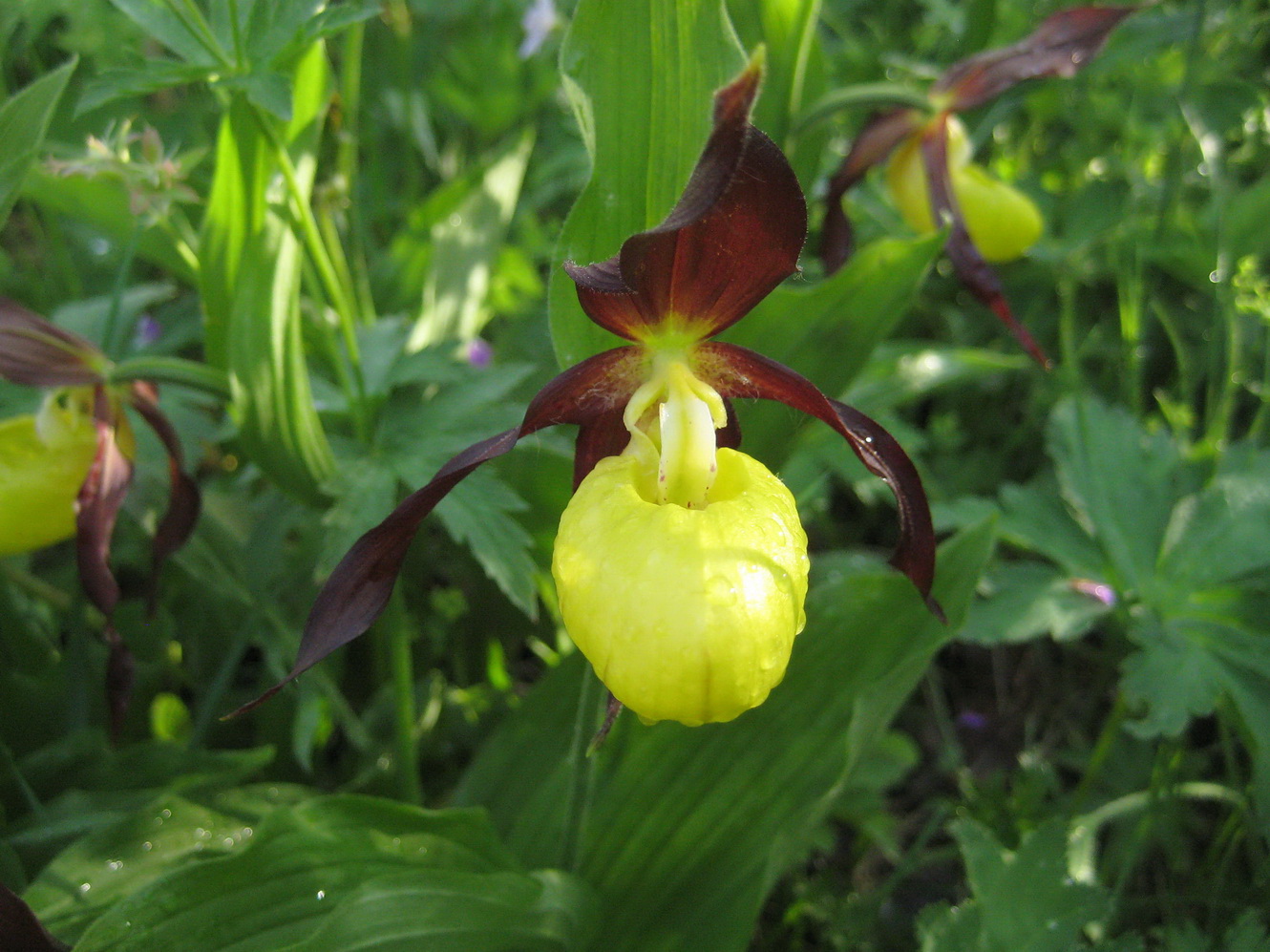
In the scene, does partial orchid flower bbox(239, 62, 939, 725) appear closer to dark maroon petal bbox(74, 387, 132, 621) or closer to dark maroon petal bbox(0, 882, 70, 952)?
dark maroon petal bbox(0, 882, 70, 952)

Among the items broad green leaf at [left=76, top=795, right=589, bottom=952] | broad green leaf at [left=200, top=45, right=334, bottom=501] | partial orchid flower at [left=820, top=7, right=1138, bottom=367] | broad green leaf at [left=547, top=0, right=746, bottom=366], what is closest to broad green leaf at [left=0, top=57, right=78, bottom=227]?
broad green leaf at [left=200, top=45, right=334, bottom=501]

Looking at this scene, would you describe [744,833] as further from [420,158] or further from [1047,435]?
[420,158]

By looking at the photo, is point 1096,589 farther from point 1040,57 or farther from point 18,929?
point 18,929

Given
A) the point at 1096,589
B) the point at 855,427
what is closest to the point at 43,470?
the point at 855,427

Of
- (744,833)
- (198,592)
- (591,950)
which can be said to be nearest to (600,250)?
(744,833)

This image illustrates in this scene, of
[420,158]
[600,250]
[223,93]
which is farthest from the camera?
[420,158]

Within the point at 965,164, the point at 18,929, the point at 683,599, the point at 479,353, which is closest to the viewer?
the point at 683,599
